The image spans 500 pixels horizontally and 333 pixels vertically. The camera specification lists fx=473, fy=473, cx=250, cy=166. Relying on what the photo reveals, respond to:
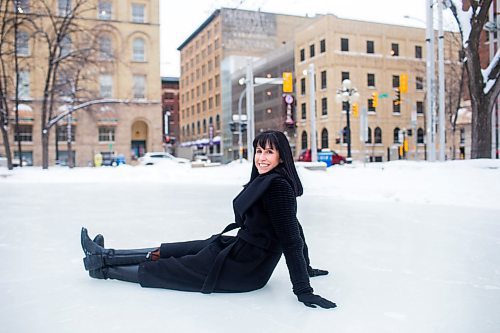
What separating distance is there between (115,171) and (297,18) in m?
51.7

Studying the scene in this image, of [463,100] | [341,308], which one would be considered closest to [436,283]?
[341,308]

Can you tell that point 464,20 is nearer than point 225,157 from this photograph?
Yes

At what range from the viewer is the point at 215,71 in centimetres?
7275

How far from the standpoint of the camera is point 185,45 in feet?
284

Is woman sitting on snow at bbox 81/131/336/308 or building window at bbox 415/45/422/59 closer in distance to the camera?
woman sitting on snow at bbox 81/131/336/308

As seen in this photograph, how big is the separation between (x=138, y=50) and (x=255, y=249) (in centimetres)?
4450

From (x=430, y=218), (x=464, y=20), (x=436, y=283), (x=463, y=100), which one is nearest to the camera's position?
(x=436, y=283)

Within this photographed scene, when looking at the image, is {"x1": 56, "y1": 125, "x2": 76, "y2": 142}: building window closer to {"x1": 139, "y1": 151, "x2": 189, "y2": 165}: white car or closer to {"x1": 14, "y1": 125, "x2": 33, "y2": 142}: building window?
{"x1": 14, "y1": 125, "x2": 33, "y2": 142}: building window

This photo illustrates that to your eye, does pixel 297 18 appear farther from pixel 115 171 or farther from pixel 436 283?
pixel 436 283

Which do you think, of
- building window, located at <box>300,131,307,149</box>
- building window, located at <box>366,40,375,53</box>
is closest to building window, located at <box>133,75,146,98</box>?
building window, located at <box>300,131,307,149</box>

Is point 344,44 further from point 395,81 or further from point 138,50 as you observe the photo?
point 138,50

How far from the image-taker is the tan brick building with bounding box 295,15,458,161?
46562mm

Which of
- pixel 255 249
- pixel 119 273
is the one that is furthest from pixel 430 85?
pixel 119 273

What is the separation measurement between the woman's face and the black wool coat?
51 millimetres
